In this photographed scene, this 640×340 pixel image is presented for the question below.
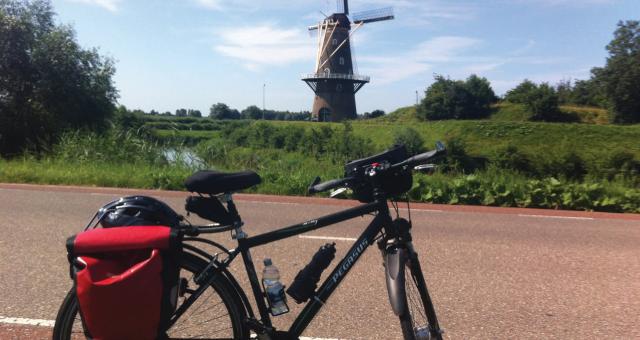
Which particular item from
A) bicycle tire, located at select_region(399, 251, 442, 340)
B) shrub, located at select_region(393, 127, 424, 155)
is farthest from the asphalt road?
shrub, located at select_region(393, 127, 424, 155)

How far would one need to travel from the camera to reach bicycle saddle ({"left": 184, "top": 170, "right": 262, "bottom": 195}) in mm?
2465

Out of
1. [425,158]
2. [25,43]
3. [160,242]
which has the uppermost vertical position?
[25,43]

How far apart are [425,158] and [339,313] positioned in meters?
2.03

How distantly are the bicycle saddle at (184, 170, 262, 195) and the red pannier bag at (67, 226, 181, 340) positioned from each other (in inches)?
9.7

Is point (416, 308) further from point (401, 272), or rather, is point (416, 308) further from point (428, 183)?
Answer: point (428, 183)

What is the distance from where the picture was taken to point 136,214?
2.44 meters

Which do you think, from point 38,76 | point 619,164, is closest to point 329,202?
point 619,164

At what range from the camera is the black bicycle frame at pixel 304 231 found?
8.44ft

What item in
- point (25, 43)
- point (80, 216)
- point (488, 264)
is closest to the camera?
point (488, 264)

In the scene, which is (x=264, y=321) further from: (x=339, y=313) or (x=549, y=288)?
(x=549, y=288)

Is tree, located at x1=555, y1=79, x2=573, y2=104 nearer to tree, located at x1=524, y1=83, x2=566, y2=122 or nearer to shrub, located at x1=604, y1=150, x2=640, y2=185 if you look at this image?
tree, located at x1=524, y1=83, x2=566, y2=122

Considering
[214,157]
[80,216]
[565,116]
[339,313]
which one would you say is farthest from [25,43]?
[565,116]

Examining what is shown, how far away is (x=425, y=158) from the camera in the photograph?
243 cm

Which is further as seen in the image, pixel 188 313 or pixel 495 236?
pixel 495 236
